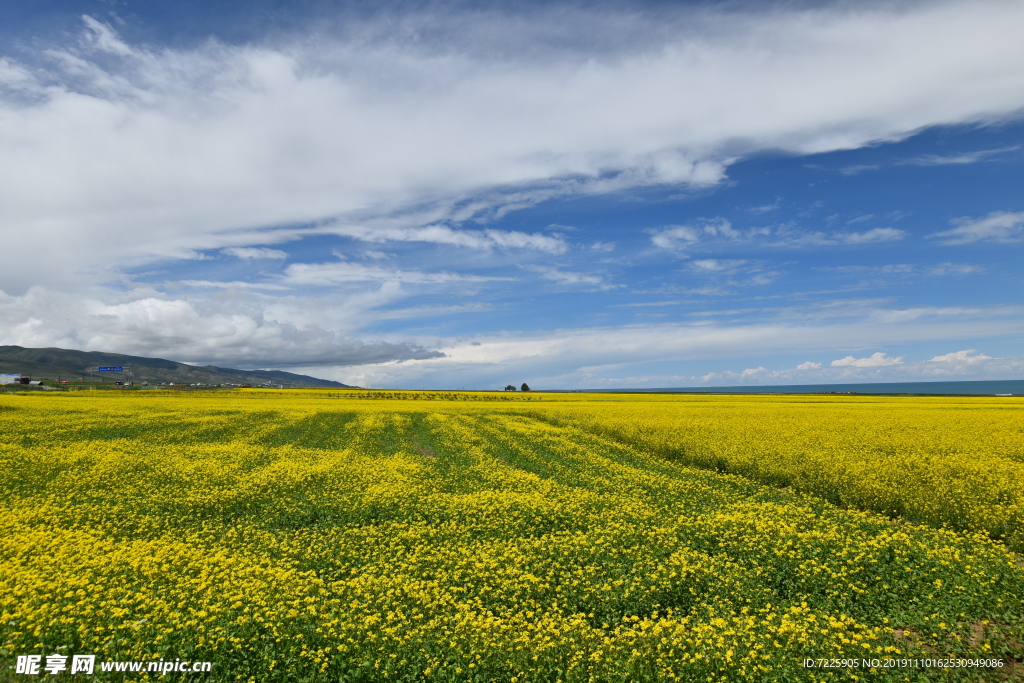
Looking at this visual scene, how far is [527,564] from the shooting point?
1283cm

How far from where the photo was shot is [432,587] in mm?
11477

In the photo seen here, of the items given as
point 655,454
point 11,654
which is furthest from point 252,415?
point 11,654

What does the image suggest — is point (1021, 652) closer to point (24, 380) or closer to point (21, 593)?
point (21, 593)

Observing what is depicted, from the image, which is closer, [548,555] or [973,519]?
[548,555]

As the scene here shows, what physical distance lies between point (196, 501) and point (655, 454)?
71.6ft

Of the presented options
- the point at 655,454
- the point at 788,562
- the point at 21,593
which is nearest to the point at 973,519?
the point at 788,562

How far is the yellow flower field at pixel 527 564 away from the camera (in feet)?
28.9

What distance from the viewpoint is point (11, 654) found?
351 inches

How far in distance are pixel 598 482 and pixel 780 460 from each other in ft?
28.9

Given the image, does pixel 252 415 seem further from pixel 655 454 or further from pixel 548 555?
pixel 548 555

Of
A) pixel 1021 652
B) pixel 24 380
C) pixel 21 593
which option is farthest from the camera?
pixel 24 380

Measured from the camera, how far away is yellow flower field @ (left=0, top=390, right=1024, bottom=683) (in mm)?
8820

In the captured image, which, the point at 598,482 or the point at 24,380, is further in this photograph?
the point at 24,380

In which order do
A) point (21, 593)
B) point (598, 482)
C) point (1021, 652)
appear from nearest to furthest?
point (1021, 652) → point (21, 593) → point (598, 482)
